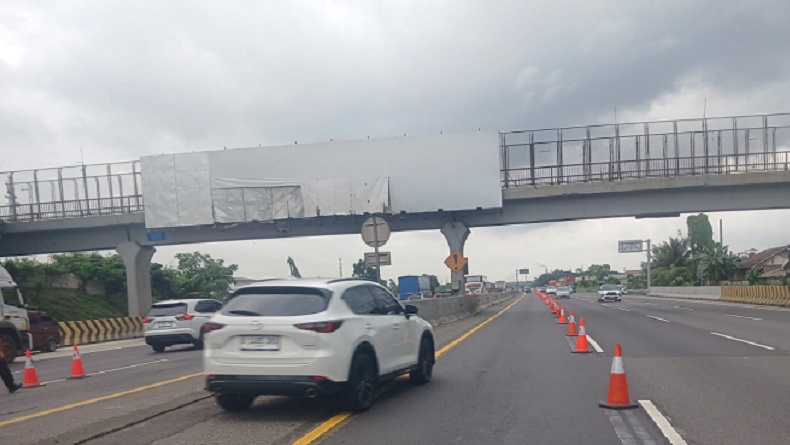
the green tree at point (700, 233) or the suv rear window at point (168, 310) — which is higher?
the green tree at point (700, 233)

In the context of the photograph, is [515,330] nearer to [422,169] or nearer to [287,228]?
[422,169]

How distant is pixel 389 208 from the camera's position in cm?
3609

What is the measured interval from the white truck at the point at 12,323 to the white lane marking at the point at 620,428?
16056 mm

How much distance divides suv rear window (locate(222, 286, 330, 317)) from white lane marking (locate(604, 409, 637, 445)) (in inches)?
140

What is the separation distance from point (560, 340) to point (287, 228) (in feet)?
68.3

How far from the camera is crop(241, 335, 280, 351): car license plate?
8703 millimetres

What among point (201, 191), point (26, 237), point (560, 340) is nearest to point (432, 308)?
Answer: point (560, 340)

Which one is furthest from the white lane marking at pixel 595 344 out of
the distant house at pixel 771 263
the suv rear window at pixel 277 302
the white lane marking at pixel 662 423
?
the distant house at pixel 771 263

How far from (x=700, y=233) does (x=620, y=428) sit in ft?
311

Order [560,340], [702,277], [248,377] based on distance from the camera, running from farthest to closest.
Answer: [702,277]
[560,340]
[248,377]

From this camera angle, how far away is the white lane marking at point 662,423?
7.27 metres

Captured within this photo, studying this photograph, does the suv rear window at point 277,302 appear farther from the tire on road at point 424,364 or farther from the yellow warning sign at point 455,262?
the yellow warning sign at point 455,262

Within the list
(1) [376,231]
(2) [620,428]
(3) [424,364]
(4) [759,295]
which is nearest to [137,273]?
(1) [376,231]

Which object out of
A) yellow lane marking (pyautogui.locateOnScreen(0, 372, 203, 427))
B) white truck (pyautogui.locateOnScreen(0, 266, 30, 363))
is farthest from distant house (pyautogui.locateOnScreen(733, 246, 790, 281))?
yellow lane marking (pyautogui.locateOnScreen(0, 372, 203, 427))
